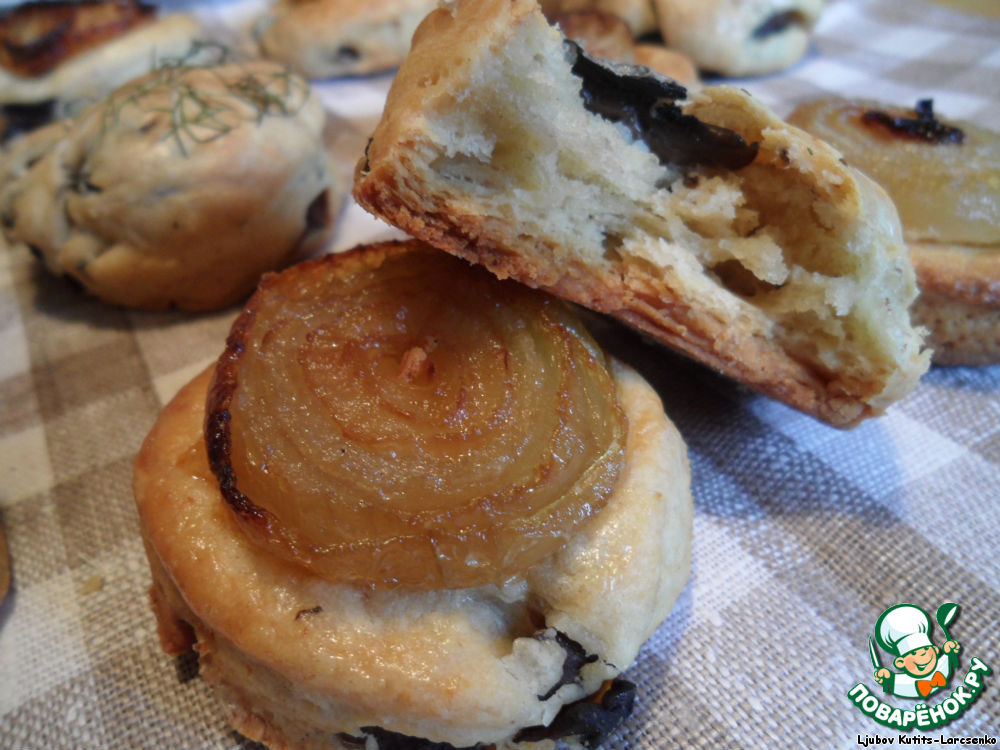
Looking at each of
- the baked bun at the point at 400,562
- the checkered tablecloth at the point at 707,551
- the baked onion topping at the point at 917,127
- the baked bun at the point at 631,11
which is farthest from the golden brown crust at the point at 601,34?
the baked bun at the point at 400,562

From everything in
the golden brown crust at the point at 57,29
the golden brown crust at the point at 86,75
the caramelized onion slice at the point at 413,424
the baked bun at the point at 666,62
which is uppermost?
the baked bun at the point at 666,62

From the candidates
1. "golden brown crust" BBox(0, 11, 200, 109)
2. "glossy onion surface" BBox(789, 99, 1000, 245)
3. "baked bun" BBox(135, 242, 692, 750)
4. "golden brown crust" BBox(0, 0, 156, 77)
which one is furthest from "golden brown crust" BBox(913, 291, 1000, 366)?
"golden brown crust" BBox(0, 0, 156, 77)

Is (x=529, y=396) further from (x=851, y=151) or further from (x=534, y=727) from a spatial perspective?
(x=851, y=151)

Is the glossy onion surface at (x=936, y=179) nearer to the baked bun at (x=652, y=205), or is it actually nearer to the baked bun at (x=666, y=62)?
the baked bun at (x=652, y=205)

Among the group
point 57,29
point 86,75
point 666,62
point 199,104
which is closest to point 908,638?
point 199,104

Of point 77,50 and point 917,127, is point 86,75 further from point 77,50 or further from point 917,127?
point 917,127

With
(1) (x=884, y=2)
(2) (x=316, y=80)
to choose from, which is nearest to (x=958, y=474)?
(2) (x=316, y=80)
